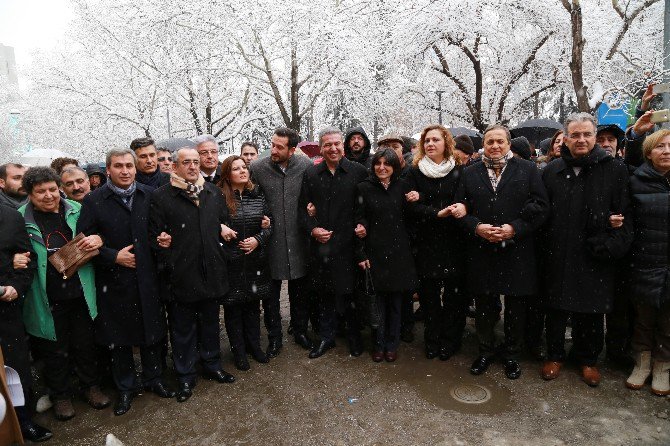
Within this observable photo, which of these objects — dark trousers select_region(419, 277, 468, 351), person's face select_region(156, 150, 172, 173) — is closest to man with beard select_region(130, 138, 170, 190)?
person's face select_region(156, 150, 172, 173)

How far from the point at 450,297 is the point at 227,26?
44.4 ft

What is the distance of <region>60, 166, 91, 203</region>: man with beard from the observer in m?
4.40

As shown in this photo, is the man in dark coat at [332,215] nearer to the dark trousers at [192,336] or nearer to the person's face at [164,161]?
the dark trousers at [192,336]

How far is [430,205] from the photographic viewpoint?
4422 mm

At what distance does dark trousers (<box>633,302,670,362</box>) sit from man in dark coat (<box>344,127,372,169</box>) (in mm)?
3022

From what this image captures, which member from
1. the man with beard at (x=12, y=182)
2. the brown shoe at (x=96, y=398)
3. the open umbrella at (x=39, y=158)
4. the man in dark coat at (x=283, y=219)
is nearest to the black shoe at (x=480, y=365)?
the man in dark coat at (x=283, y=219)

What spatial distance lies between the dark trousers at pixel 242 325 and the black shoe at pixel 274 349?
0.15 m

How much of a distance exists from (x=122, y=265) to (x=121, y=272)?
0.07 metres

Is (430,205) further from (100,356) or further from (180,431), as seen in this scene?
(100,356)

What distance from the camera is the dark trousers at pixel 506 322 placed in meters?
4.26

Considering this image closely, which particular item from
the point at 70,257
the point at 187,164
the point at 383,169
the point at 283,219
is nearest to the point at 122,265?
the point at 70,257

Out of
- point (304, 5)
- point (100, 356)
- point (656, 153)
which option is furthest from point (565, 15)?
point (100, 356)

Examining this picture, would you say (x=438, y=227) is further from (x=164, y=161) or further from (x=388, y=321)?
(x=164, y=161)

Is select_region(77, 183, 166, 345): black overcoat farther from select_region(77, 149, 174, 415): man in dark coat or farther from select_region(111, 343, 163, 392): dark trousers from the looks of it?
select_region(111, 343, 163, 392): dark trousers
